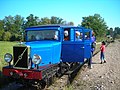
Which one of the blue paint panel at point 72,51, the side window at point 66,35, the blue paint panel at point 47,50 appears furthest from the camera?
the side window at point 66,35

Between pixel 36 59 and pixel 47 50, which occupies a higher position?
pixel 47 50

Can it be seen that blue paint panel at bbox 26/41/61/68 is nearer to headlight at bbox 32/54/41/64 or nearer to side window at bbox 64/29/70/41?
headlight at bbox 32/54/41/64

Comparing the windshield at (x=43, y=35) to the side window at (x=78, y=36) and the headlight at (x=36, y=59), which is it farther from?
the headlight at (x=36, y=59)

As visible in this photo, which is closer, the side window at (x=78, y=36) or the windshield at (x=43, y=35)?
the windshield at (x=43, y=35)

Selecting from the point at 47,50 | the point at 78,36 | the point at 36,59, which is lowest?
the point at 36,59

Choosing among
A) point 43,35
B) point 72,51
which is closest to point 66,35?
point 72,51

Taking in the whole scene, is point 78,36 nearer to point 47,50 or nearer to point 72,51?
point 72,51

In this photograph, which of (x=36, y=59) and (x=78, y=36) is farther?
(x=78, y=36)

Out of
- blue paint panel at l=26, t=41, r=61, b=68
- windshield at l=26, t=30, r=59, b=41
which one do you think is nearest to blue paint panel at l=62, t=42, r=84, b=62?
blue paint panel at l=26, t=41, r=61, b=68

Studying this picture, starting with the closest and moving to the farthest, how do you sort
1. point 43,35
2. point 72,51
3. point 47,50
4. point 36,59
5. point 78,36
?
point 36,59 < point 47,50 < point 43,35 < point 72,51 < point 78,36

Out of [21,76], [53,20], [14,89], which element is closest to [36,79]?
[21,76]

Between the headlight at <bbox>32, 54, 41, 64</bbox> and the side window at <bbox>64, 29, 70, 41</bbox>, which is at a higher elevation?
the side window at <bbox>64, 29, 70, 41</bbox>

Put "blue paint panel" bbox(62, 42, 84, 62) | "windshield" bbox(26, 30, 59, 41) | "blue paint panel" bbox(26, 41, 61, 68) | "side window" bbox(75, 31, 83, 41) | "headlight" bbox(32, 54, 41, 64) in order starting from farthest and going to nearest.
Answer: "side window" bbox(75, 31, 83, 41), "blue paint panel" bbox(62, 42, 84, 62), "windshield" bbox(26, 30, 59, 41), "blue paint panel" bbox(26, 41, 61, 68), "headlight" bbox(32, 54, 41, 64)

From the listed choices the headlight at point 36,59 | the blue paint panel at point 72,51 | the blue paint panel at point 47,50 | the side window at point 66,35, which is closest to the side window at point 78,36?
the side window at point 66,35
